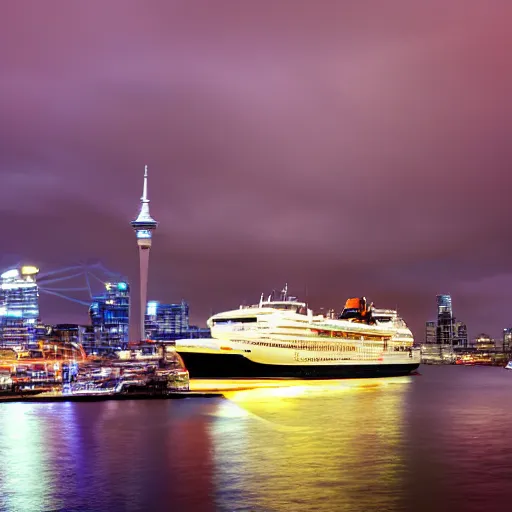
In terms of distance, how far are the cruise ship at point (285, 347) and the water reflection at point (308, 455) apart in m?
41.3

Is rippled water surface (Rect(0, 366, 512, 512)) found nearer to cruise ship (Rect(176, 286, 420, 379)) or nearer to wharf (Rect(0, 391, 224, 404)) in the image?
wharf (Rect(0, 391, 224, 404))

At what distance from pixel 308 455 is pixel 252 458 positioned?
3400 millimetres

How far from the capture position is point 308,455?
46156 mm

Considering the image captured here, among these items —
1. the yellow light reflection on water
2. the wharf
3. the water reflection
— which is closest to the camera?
the yellow light reflection on water

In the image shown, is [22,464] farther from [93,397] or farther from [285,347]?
[285,347]

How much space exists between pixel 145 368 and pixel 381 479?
68.6 m

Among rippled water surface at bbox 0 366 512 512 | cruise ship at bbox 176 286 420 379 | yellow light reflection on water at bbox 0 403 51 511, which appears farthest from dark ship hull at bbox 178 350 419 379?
yellow light reflection on water at bbox 0 403 51 511

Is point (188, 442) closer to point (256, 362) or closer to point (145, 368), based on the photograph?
point (145, 368)

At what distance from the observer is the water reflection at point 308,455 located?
3512 centimetres

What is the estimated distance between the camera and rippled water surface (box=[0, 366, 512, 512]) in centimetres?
3491

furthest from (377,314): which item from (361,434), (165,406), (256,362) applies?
(361,434)

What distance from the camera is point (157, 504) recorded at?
34031mm

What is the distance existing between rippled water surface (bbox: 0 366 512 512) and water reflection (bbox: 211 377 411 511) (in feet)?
0.29

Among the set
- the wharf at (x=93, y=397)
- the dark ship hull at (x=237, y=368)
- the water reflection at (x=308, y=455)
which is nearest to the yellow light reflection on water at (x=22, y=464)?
the water reflection at (x=308, y=455)
